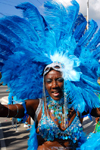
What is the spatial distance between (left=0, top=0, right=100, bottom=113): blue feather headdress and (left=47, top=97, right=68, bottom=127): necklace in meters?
0.12

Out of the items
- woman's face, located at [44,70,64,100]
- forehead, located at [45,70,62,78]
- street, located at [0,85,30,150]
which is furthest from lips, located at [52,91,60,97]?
street, located at [0,85,30,150]

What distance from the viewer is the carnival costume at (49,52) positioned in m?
1.54

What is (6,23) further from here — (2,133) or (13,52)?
(2,133)

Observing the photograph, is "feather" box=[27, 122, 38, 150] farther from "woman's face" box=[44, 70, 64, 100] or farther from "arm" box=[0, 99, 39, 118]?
"woman's face" box=[44, 70, 64, 100]

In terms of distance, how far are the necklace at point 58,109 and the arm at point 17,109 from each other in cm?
Result: 13

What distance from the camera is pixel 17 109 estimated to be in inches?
59.4

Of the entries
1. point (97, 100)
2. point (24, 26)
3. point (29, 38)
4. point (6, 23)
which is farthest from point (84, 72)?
point (6, 23)

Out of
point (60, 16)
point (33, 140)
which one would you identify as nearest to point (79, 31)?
point (60, 16)

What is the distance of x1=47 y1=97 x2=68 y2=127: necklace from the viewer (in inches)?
62.5

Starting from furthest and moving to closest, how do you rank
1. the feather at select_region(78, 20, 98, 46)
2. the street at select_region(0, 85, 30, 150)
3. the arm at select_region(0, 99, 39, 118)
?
1. the street at select_region(0, 85, 30, 150)
2. the feather at select_region(78, 20, 98, 46)
3. the arm at select_region(0, 99, 39, 118)

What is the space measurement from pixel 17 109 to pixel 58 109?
1.21ft

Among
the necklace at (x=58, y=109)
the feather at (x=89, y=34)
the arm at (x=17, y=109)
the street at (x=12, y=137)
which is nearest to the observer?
the arm at (x=17, y=109)

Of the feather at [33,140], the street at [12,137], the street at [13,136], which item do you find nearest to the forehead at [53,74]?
the feather at [33,140]

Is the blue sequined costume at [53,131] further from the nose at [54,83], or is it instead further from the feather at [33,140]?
the nose at [54,83]
